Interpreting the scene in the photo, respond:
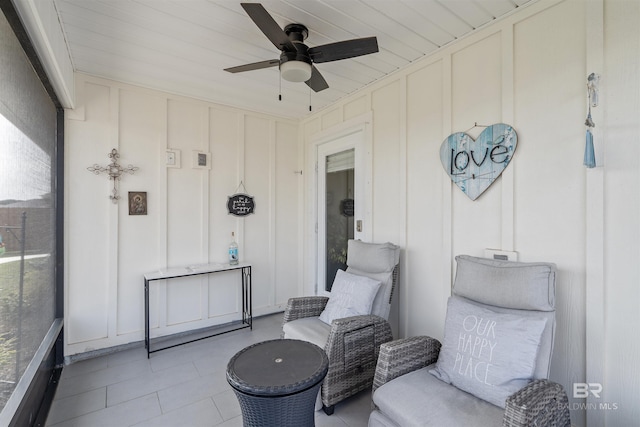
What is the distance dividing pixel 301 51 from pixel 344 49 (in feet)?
1.00

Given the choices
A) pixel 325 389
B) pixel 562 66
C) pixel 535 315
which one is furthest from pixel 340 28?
pixel 325 389

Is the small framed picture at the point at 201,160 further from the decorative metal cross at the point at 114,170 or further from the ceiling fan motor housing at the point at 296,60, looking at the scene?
the ceiling fan motor housing at the point at 296,60

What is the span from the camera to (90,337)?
2.92 meters

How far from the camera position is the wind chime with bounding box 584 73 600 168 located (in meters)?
1.60

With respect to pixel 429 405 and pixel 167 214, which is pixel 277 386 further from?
pixel 167 214

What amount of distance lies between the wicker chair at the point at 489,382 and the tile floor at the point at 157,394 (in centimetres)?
60

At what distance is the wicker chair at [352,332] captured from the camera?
205 cm

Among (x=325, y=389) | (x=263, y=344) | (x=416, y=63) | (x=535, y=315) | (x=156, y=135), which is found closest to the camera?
(x=535, y=315)

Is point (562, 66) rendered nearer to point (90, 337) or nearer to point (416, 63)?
point (416, 63)

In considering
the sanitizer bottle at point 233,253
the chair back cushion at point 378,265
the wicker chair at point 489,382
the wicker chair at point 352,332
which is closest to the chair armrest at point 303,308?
the wicker chair at point 352,332

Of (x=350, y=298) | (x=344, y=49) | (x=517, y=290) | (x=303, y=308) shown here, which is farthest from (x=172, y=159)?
(x=517, y=290)

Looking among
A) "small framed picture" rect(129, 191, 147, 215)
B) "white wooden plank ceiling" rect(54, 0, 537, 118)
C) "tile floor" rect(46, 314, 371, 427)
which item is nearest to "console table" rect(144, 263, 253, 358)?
"tile floor" rect(46, 314, 371, 427)

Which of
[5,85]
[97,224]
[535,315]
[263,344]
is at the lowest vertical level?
[263,344]

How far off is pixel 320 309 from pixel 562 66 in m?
2.44
